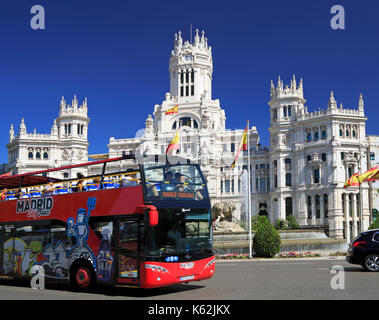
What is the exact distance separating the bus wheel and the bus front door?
54.4 inches

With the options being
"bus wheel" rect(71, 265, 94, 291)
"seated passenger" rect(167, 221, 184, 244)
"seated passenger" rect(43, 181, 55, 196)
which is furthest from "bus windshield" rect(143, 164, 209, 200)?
"seated passenger" rect(43, 181, 55, 196)

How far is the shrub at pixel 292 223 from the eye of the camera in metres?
66.0

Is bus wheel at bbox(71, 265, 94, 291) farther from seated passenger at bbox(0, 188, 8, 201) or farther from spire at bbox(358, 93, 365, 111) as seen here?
spire at bbox(358, 93, 365, 111)

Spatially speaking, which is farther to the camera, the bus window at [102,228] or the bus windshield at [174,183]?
the bus window at [102,228]

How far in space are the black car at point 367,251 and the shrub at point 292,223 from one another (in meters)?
47.1

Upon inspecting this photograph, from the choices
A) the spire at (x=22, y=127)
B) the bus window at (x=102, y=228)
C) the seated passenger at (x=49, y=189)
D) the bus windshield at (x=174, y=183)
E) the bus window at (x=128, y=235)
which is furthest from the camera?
the spire at (x=22, y=127)

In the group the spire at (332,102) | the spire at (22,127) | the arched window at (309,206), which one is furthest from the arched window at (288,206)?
the spire at (22,127)

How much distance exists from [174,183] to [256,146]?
71.9 meters

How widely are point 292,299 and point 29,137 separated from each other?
275 feet

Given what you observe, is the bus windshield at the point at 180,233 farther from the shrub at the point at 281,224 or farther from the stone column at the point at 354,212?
the stone column at the point at 354,212

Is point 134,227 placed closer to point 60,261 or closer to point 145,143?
point 60,261

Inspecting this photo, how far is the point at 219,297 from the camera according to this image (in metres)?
13.1

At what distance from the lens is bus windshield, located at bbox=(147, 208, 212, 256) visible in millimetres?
13672
